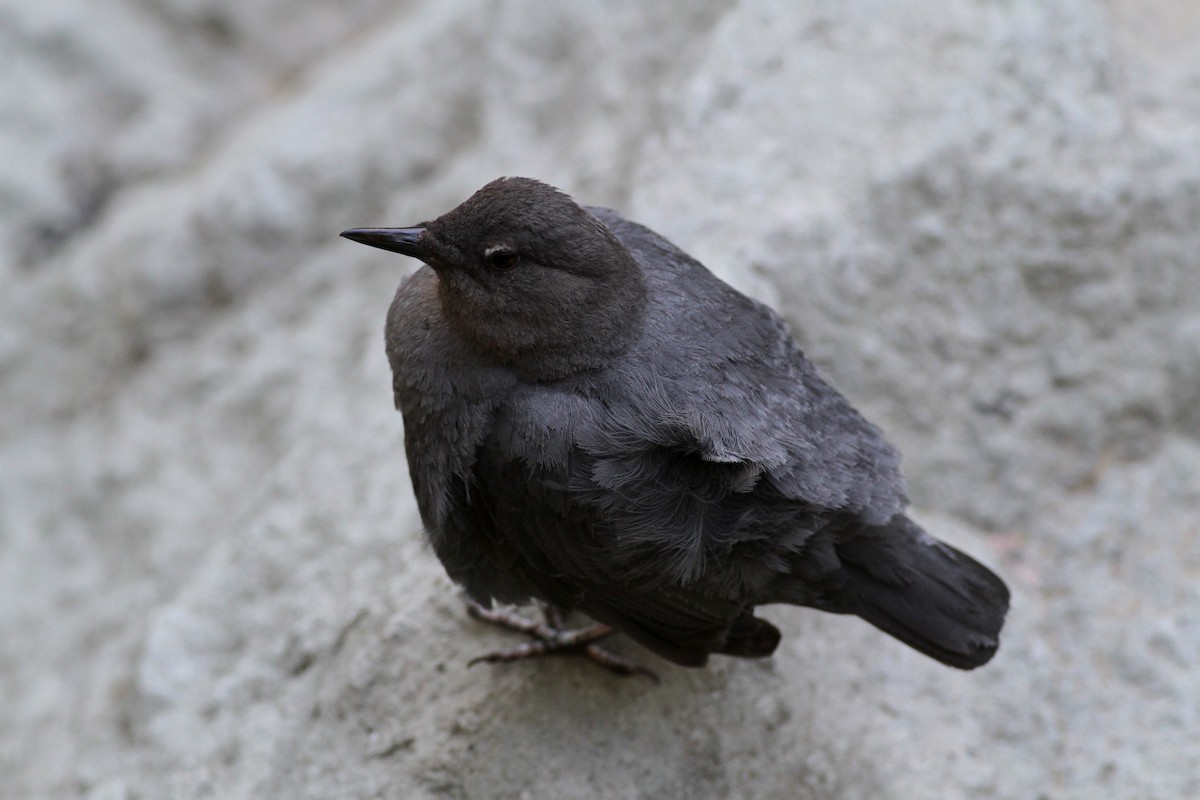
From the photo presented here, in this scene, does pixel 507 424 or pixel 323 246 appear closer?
pixel 507 424

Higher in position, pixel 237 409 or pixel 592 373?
pixel 592 373

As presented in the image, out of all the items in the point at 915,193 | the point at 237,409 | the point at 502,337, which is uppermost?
the point at 915,193

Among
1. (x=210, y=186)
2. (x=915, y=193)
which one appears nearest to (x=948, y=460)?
(x=915, y=193)

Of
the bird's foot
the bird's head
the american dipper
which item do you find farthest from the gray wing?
the bird's foot

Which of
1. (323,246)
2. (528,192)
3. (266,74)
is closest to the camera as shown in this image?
(528,192)

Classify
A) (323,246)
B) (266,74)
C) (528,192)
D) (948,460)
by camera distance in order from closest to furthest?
(528,192)
(948,460)
(323,246)
(266,74)

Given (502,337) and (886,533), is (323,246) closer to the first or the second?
(502,337)
